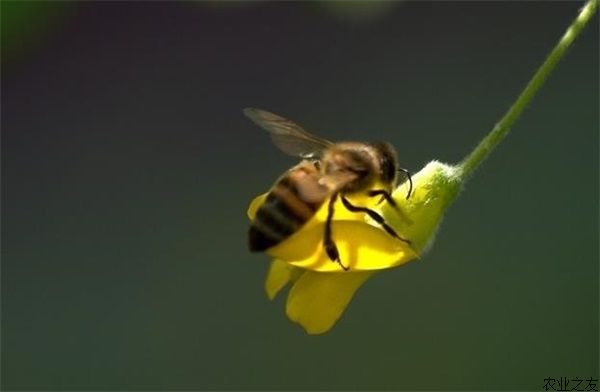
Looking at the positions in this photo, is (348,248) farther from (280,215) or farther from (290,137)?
(290,137)

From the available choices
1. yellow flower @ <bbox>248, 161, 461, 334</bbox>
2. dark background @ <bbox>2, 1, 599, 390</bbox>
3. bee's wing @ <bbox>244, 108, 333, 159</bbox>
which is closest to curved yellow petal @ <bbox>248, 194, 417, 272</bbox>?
yellow flower @ <bbox>248, 161, 461, 334</bbox>

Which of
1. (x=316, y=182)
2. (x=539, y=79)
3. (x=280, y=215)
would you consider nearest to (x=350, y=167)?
(x=316, y=182)

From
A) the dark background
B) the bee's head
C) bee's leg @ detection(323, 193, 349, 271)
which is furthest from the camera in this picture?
the dark background

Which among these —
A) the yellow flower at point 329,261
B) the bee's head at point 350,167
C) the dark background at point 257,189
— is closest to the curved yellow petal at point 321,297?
the yellow flower at point 329,261

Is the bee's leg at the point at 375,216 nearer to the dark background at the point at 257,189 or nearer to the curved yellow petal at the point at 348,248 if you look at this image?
the curved yellow petal at the point at 348,248

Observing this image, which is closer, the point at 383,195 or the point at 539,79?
the point at 539,79

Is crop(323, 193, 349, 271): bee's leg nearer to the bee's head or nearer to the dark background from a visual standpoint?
the bee's head
